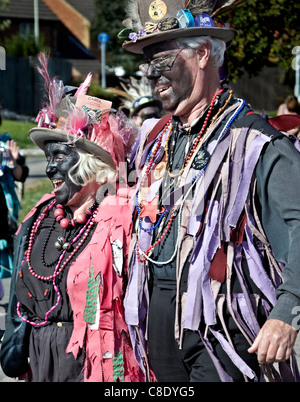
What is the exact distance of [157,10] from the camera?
9.78 feet

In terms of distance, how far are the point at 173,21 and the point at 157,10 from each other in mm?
191

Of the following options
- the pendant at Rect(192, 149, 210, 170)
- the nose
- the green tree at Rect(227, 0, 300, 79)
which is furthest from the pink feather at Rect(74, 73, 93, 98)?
the green tree at Rect(227, 0, 300, 79)

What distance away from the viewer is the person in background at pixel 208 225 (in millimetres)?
2567

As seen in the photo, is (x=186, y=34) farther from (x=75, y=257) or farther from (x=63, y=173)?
(x=75, y=257)

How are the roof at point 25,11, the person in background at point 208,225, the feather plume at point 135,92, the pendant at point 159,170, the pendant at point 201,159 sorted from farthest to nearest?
the roof at point 25,11, the feather plume at point 135,92, the pendant at point 159,170, the pendant at point 201,159, the person in background at point 208,225

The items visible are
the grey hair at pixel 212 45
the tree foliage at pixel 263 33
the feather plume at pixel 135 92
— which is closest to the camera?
the grey hair at pixel 212 45

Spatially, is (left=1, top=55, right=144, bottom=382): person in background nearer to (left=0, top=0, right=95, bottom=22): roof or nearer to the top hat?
the top hat

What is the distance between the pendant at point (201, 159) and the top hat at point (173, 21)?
1.66ft

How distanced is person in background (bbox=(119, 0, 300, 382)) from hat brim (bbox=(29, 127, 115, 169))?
19.6 inches

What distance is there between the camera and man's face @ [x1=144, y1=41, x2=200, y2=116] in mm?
2826

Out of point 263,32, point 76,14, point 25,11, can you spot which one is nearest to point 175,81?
point 263,32

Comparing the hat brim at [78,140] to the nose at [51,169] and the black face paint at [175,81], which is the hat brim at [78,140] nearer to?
the nose at [51,169]

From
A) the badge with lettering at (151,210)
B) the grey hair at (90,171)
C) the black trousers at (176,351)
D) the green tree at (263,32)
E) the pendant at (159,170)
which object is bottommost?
the black trousers at (176,351)

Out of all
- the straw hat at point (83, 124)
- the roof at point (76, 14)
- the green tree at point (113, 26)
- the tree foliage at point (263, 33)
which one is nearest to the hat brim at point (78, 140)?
the straw hat at point (83, 124)
